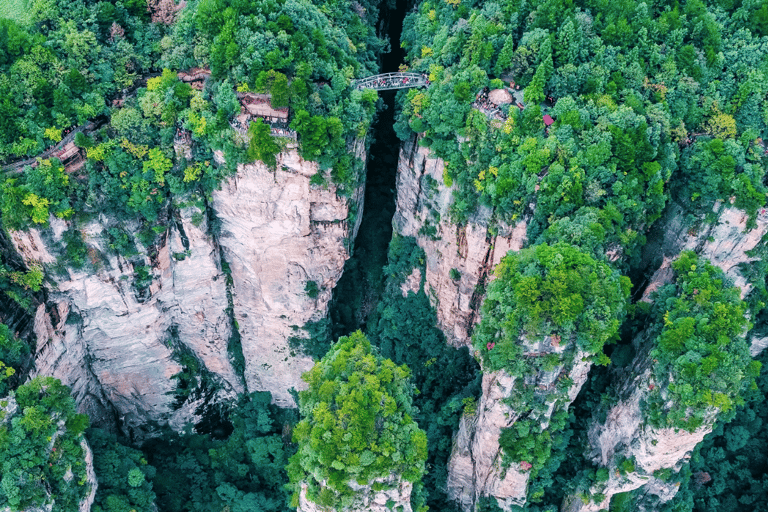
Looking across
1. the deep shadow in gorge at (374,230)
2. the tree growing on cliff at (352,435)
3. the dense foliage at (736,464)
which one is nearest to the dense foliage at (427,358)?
the deep shadow in gorge at (374,230)

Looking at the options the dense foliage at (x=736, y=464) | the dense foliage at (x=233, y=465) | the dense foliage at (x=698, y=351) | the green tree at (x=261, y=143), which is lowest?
Result: the dense foliage at (x=233, y=465)

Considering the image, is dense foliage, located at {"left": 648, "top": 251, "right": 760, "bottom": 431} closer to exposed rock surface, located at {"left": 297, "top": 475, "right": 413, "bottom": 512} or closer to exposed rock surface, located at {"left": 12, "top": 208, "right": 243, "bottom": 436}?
exposed rock surface, located at {"left": 297, "top": 475, "right": 413, "bottom": 512}

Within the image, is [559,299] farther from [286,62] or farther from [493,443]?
[286,62]

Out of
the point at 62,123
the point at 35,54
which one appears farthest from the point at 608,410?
the point at 35,54

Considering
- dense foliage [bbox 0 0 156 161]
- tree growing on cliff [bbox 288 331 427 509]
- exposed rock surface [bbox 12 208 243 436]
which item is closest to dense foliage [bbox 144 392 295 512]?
exposed rock surface [bbox 12 208 243 436]

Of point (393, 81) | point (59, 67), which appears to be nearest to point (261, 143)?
point (393, 81)

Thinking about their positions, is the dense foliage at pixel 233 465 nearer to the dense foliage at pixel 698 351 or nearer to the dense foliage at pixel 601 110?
the dense foliage at pixel 601 110
